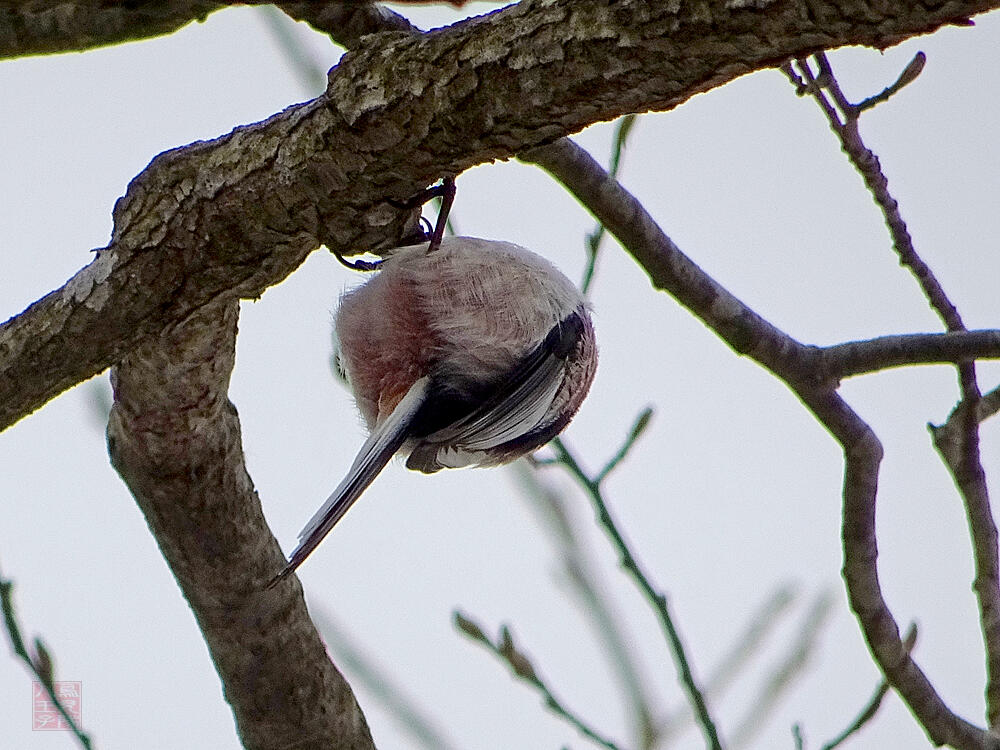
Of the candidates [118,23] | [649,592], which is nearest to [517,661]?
[649,592]

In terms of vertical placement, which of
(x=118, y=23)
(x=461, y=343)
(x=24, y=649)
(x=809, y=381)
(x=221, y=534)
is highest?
(x=118, y=23)

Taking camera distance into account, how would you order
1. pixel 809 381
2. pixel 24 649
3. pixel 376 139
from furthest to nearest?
1. pixel 809 381
2. pixel 24 649
3. pixel 376 139

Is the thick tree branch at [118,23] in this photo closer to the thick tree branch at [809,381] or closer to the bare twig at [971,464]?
the thick tree branch at [809,381]

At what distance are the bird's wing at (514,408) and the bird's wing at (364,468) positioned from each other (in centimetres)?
9

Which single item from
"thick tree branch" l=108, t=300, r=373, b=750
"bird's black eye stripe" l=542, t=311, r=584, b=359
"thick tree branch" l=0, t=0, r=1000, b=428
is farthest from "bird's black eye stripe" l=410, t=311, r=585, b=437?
"thick tree branch" l=0, t=0, r=1000, b=428

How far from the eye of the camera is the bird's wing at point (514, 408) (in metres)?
2.30

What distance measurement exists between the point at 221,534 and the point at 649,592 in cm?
84

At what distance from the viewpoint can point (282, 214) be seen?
1.72m

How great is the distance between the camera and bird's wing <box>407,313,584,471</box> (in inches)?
90.5

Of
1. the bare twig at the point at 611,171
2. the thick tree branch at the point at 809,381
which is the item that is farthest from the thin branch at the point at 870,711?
the bare twig at the point at 611,171

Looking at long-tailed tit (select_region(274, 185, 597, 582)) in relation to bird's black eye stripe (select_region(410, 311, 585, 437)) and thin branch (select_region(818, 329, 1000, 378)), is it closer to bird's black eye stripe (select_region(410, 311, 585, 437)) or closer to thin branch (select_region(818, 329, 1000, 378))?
bird's black eye stripe (select_region(410, 311, 585, 437))

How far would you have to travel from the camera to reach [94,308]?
6.08 ft

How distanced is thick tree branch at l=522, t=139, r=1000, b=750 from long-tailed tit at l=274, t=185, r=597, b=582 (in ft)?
0.65

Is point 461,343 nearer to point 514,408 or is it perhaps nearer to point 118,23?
point 514,408
